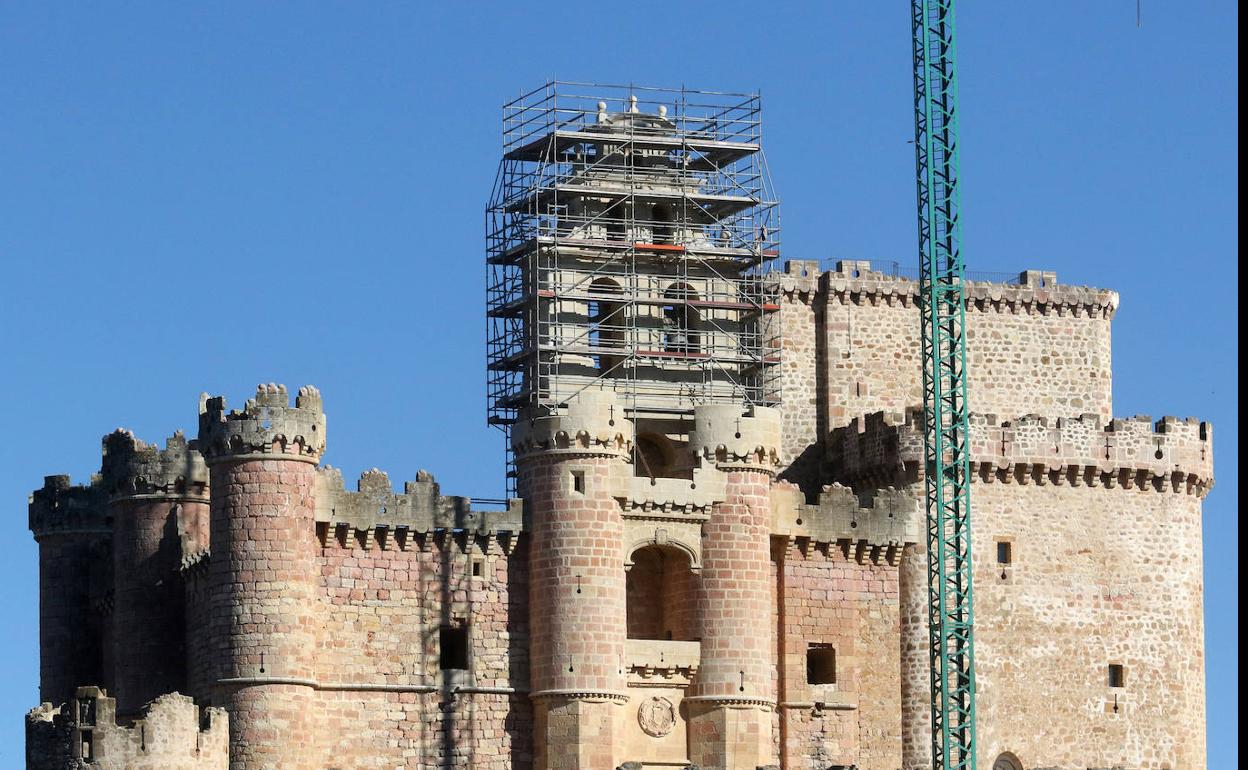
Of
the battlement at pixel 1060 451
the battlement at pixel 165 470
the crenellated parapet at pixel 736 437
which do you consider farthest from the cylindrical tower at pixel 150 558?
the battlement at pixel 1060 451

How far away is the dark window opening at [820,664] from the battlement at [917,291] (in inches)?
461

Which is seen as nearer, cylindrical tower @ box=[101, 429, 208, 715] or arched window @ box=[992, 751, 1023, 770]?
cylindrical tower @ box=[101, 429, 208, 715]

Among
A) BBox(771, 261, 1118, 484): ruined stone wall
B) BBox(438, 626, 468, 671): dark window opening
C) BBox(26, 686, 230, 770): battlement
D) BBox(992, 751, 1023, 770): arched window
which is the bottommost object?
BBox(992, 751, 1023, 770): arched window

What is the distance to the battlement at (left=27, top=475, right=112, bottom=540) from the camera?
287 feet

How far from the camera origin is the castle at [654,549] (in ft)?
256

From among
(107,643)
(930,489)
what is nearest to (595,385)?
(930,489)

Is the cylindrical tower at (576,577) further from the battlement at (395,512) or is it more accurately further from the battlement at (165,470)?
the battlement at (165,470)

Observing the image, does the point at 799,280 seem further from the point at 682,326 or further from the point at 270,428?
the point at 270,428

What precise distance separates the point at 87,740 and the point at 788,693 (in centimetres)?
1976

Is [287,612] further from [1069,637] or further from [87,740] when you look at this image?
[1069,637]

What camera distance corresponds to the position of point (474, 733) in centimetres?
7962

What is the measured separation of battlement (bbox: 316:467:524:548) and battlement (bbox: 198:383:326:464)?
1420mm

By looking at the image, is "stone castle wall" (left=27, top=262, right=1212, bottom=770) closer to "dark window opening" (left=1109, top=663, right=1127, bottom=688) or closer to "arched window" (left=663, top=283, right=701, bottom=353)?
"dark window opening" (left=1109, top=663, right=1127, bottom=688)

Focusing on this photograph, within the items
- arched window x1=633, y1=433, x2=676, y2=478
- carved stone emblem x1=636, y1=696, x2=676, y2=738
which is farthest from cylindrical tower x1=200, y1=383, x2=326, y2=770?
arched window x1=633, y1=433, x2=676, y2=478
